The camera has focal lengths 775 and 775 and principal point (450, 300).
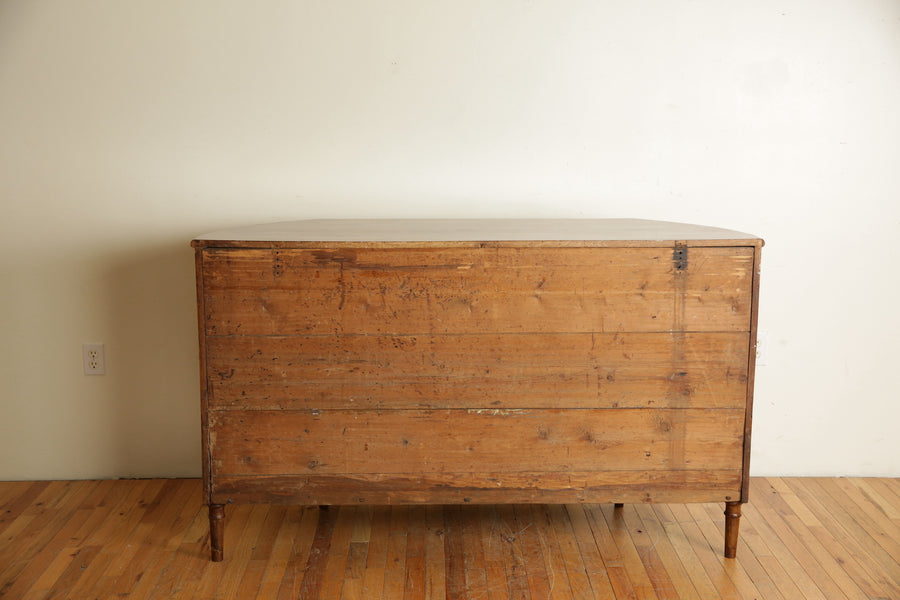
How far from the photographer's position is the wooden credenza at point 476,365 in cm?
163

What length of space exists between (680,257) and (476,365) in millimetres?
489

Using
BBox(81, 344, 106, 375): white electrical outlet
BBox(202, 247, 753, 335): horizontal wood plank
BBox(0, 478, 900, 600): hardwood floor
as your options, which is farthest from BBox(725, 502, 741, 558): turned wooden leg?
BBox(81, 344, 106, 375): white electrical outlet

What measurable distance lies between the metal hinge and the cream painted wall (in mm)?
573

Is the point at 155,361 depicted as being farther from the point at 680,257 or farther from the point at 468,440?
the point at 680,257

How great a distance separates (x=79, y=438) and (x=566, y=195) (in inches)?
61.5

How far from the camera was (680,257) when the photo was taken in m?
1.64

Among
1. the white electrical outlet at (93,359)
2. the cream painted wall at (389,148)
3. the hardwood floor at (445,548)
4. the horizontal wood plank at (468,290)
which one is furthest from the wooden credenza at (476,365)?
the white electrical outlet at (93,359)

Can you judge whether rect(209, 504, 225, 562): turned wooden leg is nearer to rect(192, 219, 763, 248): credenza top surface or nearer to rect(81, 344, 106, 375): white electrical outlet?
rect(192, 219, 763, 248): credenza top surface

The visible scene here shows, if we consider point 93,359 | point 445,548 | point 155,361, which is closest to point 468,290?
point 445,548

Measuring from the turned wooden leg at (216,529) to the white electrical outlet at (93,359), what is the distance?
706 mm

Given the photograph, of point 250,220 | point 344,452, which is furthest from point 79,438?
point 344,452

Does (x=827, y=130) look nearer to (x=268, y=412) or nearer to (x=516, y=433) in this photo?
(x=516, y=433)

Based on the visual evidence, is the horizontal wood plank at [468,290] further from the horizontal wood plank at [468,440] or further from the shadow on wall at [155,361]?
the shadow on wall at [155,361]

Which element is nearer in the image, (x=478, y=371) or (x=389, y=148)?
(x=478, y=371)
